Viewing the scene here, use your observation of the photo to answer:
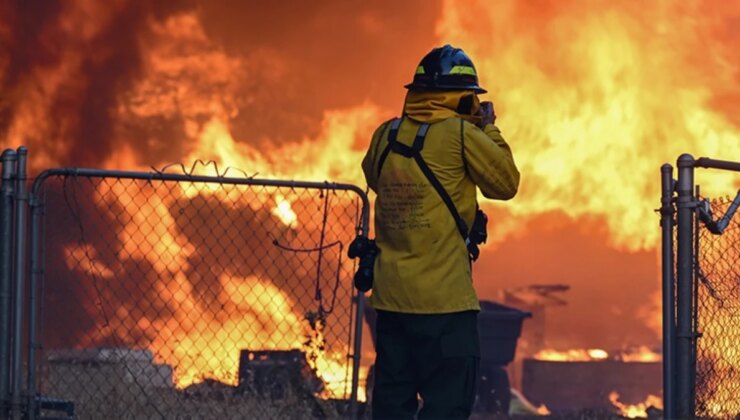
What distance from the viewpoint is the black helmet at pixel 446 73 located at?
611 centimetres

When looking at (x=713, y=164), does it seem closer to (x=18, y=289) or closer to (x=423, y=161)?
(x=423, y=161)

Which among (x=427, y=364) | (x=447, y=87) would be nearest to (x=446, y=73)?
(x=447, y=87)

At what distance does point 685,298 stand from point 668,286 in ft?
0.57

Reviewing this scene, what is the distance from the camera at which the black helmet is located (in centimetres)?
611

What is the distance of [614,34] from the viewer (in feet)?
57.0

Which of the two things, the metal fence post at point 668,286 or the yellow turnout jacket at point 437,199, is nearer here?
the yellow turnout jacket at point 437,199

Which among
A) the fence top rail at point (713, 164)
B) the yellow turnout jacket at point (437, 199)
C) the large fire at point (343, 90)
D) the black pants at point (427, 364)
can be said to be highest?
the large fire at point (343, 90)

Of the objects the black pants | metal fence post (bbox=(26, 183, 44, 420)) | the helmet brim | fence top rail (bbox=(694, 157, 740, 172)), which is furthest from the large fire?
the helmet brim

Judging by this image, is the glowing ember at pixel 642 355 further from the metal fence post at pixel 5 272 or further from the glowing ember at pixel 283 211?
the metal fence post at pixel 5 272

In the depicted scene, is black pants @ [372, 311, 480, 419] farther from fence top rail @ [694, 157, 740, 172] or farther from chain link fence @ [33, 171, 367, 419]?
chain link fence @ [33, 171, 367, 419]

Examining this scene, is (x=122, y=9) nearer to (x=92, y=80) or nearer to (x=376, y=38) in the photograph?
(x=92, y=80)

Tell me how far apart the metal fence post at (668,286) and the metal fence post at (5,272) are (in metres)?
3.69

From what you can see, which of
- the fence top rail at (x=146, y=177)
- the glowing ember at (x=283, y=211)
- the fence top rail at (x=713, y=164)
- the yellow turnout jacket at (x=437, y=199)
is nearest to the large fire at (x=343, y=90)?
the glowing ember at (x=283, y=211)

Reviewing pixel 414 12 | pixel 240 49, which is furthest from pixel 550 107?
pixel 240 49
